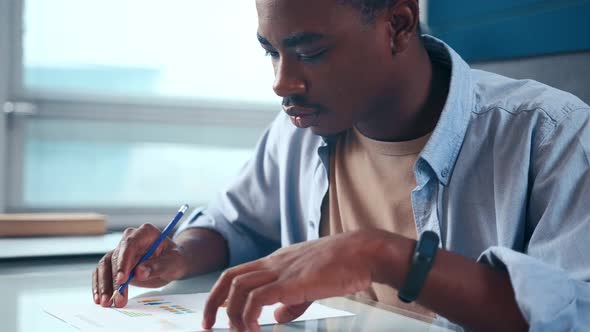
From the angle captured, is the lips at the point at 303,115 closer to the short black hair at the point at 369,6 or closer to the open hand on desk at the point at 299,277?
the short black hair at the point at 369,6

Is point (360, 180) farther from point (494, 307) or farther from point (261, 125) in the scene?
point (261, 125)

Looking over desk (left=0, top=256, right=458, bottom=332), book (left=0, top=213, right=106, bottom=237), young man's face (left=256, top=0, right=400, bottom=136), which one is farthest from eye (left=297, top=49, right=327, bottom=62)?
book (left=0, top=213, right=106, bottom=237)

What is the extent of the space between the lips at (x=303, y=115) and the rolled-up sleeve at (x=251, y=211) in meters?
0.37

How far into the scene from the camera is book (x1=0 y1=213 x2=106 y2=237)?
1.68 m

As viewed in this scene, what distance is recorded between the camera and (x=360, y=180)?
1.27 m

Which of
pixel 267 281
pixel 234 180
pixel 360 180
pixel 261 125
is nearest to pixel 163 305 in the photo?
pixel 267 281

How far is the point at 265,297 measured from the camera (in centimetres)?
78

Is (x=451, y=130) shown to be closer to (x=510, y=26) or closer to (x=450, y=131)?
(x=450, y=131)

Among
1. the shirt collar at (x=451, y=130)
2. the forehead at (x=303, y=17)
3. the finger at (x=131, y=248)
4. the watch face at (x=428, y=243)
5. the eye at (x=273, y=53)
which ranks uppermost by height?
the forehead at (x=303, y=17)

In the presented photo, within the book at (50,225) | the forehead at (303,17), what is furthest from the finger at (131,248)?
the book at (50,225)

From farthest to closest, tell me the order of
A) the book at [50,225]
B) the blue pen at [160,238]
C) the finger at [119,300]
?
the book at [50,225]
the blue pen at [160,238]
the finger at [119,300]

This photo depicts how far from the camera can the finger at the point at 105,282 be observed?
1.02 meters

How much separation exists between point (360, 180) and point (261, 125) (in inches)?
46.3

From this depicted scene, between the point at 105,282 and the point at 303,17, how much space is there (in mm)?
A: 456
